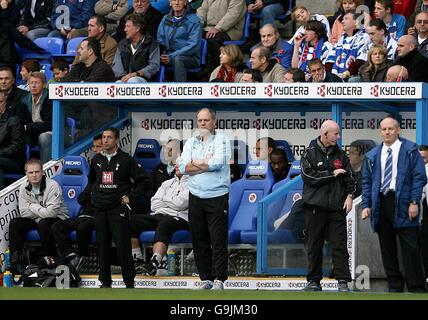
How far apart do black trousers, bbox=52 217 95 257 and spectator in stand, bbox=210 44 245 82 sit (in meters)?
2.84

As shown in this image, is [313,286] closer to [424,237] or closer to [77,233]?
[424,237]

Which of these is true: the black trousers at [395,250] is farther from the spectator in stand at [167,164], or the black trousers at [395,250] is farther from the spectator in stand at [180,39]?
the spectator in stand at [180,39]

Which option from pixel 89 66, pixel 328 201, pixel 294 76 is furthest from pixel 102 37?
pixel 328 201

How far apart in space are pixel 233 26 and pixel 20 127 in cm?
380

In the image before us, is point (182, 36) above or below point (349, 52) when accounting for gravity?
above

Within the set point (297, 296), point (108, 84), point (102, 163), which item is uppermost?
point (108, 84)

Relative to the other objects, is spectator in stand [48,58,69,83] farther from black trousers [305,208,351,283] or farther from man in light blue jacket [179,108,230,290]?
black trousers [305,208,351,283]

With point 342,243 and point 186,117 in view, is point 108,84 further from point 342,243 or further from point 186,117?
point 342,243

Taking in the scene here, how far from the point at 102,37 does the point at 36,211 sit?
371 cm

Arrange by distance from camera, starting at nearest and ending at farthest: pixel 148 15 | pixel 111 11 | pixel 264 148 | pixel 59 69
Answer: pixel 264 148, pixel 59 69, pixel 148 15, pixel 111 11

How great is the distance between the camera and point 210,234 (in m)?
16.4

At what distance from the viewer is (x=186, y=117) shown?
20047 mm

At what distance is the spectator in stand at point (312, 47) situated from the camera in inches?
786

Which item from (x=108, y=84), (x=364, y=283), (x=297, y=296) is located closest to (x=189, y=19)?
(x=108, y=84)
